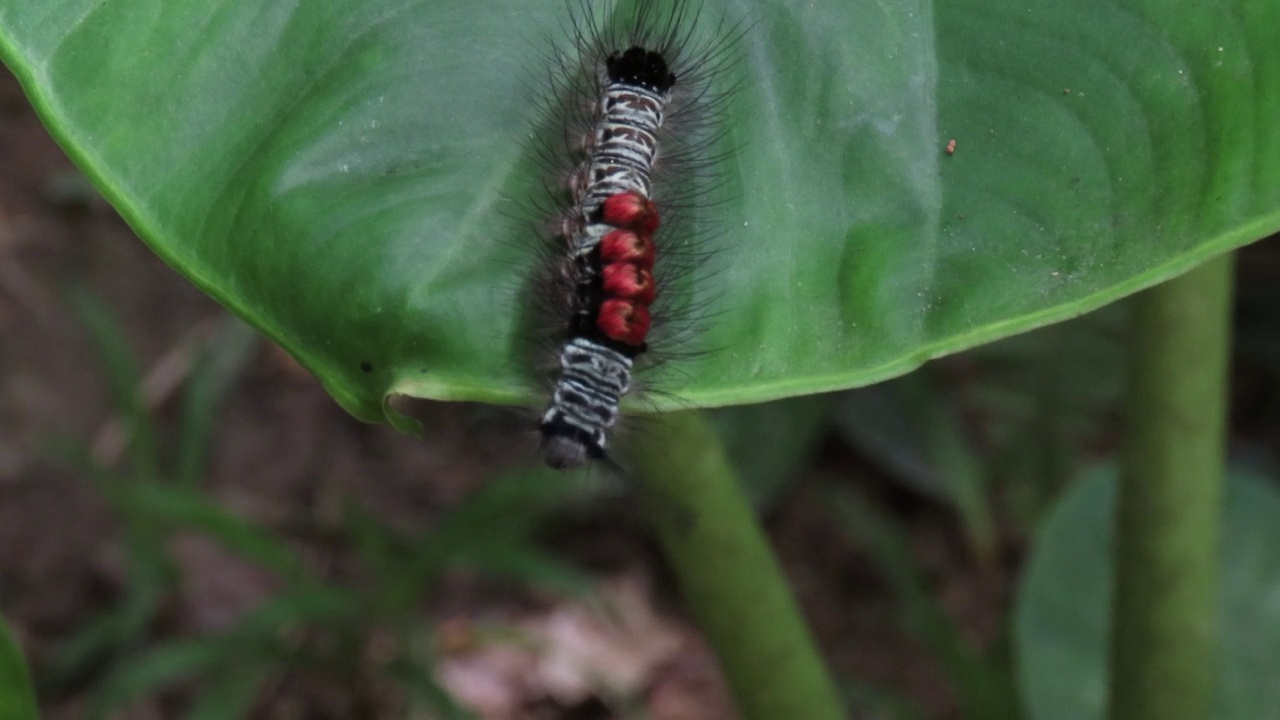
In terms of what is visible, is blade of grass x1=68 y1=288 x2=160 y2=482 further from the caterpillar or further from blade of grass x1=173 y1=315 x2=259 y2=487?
the caterpillar

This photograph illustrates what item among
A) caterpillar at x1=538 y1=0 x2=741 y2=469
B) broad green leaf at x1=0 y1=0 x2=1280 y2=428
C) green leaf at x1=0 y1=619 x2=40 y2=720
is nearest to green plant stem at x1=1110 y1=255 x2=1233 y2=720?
broad green leaf at x1=0 y1=0 x2=1280 y2=428

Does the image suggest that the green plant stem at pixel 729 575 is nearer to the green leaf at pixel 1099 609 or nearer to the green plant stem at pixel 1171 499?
the green plant stem at pixel 1171 499

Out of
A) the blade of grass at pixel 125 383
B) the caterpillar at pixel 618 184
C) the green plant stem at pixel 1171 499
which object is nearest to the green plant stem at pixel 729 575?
the caterpillar at pixel 618 184

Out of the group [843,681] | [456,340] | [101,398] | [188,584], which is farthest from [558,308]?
[101,398]

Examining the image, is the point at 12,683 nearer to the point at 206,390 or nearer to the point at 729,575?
the point at 729,575

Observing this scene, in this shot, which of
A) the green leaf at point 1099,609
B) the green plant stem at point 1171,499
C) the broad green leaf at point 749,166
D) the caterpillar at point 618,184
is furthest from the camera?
the green leaf at point 1099,609

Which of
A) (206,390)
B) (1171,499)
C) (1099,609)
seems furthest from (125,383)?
(1171,499)

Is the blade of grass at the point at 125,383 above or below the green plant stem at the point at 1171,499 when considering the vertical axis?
below
